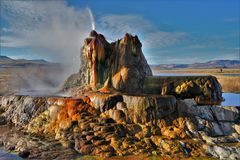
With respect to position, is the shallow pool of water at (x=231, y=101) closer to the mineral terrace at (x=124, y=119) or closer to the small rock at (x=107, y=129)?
the mineral terrace at (x=124, y=119)

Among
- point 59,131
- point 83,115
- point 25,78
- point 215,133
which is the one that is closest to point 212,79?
point 215,133

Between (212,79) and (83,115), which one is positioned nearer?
(83,115)

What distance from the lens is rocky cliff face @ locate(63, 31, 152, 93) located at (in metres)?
30.7

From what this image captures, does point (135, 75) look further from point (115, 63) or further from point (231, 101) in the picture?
point (231, 101)

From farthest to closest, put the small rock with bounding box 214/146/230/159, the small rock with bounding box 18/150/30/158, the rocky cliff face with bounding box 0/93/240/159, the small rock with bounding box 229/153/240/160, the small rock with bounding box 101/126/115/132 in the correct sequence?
the small rock with bounding box 101/126/115/132 → the small rock with bounding box 18/150/30/158 → the rocky cliff face with bounding box 0/93/240/159 → the small rock with bounding box 214/146/230/159 → the small rock with bounding box 229/153/240/160

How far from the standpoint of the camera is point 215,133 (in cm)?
2197

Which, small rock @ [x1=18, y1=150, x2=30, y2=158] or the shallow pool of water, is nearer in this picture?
small rock @ [x1=18, y1=150, x2=30, y2=158]

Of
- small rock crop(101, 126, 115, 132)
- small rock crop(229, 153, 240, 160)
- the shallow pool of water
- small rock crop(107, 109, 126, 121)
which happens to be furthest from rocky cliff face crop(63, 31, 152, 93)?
small rock crop(229, 153, 240, 160)

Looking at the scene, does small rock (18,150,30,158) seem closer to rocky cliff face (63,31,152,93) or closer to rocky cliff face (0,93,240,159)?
Answer: rocky cliff face (0,93,240,159)

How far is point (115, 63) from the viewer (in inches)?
1259

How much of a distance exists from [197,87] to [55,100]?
16.3 meters

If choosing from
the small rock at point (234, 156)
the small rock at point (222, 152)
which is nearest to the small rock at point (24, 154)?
the small rock at point (222, 152)

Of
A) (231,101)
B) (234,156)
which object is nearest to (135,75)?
(231,101)

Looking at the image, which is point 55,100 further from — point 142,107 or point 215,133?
point 215,133
